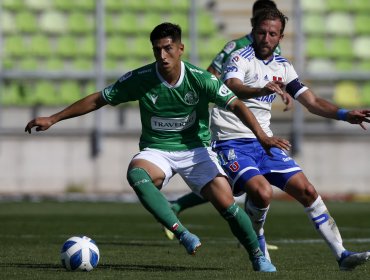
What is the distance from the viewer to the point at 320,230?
28.7 ft

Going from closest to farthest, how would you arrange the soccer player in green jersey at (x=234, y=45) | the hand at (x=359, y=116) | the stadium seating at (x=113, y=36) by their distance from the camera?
1. the hand at (x=359, y=116)
2. the soccer player in green jersey at (x=234, y=45)
3. the stadium seating at (x=113, y=36)

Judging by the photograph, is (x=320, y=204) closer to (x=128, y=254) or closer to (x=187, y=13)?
(x=128, y=254)

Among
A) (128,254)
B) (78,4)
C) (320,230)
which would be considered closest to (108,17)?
(78,4)

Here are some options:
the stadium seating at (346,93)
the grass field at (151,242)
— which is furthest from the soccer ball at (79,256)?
the stadium seating at (346,93)

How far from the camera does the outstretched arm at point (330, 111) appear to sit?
8.34 meters

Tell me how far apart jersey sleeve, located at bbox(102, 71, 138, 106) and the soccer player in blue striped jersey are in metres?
0.83

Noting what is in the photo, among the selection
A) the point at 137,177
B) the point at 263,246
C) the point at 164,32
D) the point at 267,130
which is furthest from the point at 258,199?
the point at 164,32

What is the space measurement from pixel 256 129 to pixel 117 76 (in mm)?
13184

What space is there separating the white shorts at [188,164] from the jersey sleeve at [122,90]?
18.4 inches

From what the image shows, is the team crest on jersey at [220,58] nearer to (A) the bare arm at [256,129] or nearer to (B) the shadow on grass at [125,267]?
(A) the bare arm at [256,129]

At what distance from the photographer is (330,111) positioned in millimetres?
8812

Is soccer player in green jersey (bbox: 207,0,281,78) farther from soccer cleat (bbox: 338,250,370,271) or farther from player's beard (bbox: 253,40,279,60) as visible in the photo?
soccer cleat (bbox: 338,250,370,271)

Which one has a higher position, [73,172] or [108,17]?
[108,17]

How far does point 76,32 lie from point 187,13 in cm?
239
